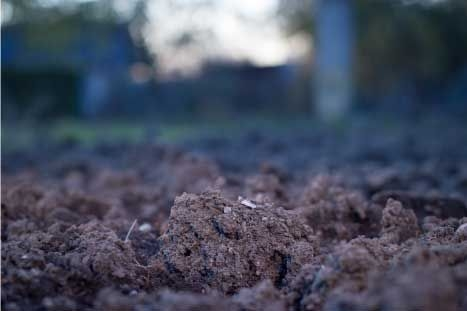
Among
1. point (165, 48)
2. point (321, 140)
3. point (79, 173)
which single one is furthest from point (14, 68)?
point (79, 173)

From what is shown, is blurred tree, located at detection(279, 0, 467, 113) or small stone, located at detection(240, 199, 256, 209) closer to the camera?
small stone, located at detection(240, 199, 256, 209)

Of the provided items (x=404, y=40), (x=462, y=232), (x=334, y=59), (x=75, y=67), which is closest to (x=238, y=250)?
(x=462, y=232)

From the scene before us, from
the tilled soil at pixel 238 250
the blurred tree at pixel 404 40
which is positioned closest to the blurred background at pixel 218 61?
the blurred tree at pixel 404 40

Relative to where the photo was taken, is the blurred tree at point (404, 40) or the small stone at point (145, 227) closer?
the small stone at point (145, 227)

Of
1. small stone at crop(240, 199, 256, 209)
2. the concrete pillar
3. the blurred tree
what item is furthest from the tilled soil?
the blurred tree

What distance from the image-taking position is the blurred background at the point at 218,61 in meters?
19.1

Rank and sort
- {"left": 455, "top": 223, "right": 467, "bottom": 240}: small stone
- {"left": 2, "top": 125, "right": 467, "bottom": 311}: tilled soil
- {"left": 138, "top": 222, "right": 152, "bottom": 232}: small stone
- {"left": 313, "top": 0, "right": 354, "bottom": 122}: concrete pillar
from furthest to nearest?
1. {"left": 313, "top": 0, "right": 354, "bottom": 122}: concrete pillar
2. {"left": 138, "top": 222, "right": 152, "bottom": 232}: small stone
3. {"left": 455, "top": 223, "right": 467, "bottom": 240}: small stone
4. {"left": 2, "top": 125, "right": 467, "bottom": 311}: tilled soil

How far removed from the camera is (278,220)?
2920mm

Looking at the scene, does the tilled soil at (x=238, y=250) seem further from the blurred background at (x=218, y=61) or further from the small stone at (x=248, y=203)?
the blurred background at (x=218, y=61)

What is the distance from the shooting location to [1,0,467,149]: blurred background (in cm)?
1914

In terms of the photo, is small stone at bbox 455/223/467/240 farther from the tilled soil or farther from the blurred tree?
the blurred tree

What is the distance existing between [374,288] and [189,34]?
18649 millimetres

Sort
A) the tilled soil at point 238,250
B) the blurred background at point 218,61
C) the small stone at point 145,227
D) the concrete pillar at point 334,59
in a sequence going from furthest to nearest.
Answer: the blurred background at point 218,61, the concrete pillar at point 334,59, the small stone at point 145,227, the tilled soil at point 238,250

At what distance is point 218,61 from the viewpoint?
21.7 m
